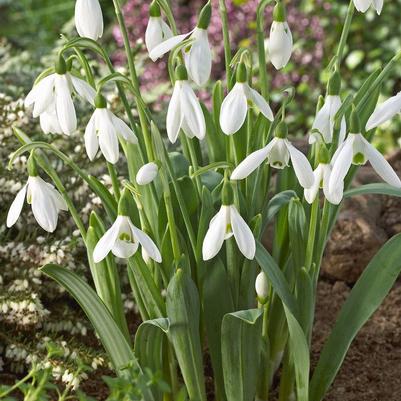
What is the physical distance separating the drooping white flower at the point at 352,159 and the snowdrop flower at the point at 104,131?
0.40 m

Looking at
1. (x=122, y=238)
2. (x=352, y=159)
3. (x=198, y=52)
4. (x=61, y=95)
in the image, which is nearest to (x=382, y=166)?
(x=352, y=159)

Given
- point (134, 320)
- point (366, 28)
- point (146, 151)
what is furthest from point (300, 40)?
point (146, 151)

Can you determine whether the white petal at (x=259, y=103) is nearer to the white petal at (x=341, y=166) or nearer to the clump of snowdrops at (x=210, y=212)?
the clump of snowdrops at (x=210, y=212)

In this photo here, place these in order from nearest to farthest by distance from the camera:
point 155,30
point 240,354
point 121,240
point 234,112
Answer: point 234,112, point 121,240, point 155,30, point 240,354

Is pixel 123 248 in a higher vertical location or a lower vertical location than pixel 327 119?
lower

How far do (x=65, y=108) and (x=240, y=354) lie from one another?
68 cm

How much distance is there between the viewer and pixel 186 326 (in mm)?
1923

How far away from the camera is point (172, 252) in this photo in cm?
197

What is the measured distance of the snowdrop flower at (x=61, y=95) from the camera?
1.64 m

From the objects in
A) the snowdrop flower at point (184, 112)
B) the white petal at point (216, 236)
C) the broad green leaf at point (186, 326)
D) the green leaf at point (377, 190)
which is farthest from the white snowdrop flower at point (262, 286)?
the snowdrop flower at point (184, 112)

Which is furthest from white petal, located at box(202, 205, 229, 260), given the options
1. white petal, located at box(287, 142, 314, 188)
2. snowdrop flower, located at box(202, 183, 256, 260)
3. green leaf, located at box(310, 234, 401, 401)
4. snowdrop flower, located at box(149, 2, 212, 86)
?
green leaf, located at box(310, 234, 401, 401)

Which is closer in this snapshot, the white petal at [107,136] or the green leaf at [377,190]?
the white petal at [107,136]

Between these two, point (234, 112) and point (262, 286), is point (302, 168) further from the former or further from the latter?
point (262, 286)

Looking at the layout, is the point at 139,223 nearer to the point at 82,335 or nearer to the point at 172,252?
the point at 172,252
